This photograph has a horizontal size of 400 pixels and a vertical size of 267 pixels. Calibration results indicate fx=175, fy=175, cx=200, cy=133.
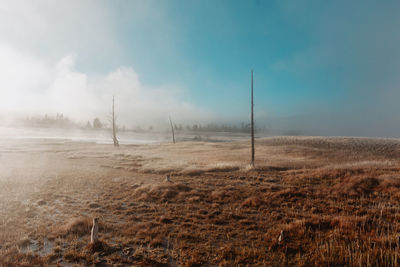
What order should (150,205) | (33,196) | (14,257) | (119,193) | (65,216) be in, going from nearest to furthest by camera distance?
(14,257) < (65,216) < (150,205) < (33,196) < (119,193)

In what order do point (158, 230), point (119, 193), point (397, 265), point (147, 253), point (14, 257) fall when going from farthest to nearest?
1. point (119, 193)
2. point (158, 230)
3. point (147, 253)
4. point (14, 257)
5. point (397, 265)

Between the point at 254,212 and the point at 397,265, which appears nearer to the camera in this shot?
the point at 397,265

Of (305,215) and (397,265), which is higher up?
(397,265)

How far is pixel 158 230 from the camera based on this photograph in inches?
277

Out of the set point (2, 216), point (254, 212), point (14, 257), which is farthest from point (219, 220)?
point (2, 216)

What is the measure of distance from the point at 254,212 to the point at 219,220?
2068 mm

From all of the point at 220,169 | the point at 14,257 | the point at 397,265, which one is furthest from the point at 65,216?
the point at 220,169

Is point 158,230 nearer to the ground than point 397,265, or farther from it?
nearer to the ground

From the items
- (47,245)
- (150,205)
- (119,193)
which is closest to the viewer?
(47,245)

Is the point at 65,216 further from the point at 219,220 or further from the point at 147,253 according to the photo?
the point at 219,220

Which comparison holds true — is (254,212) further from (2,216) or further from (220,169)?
(2,216)

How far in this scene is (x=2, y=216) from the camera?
8062mm

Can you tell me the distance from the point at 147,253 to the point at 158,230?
141 cm

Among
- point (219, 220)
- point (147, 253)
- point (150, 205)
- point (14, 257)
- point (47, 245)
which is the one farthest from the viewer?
point (150, 205)
